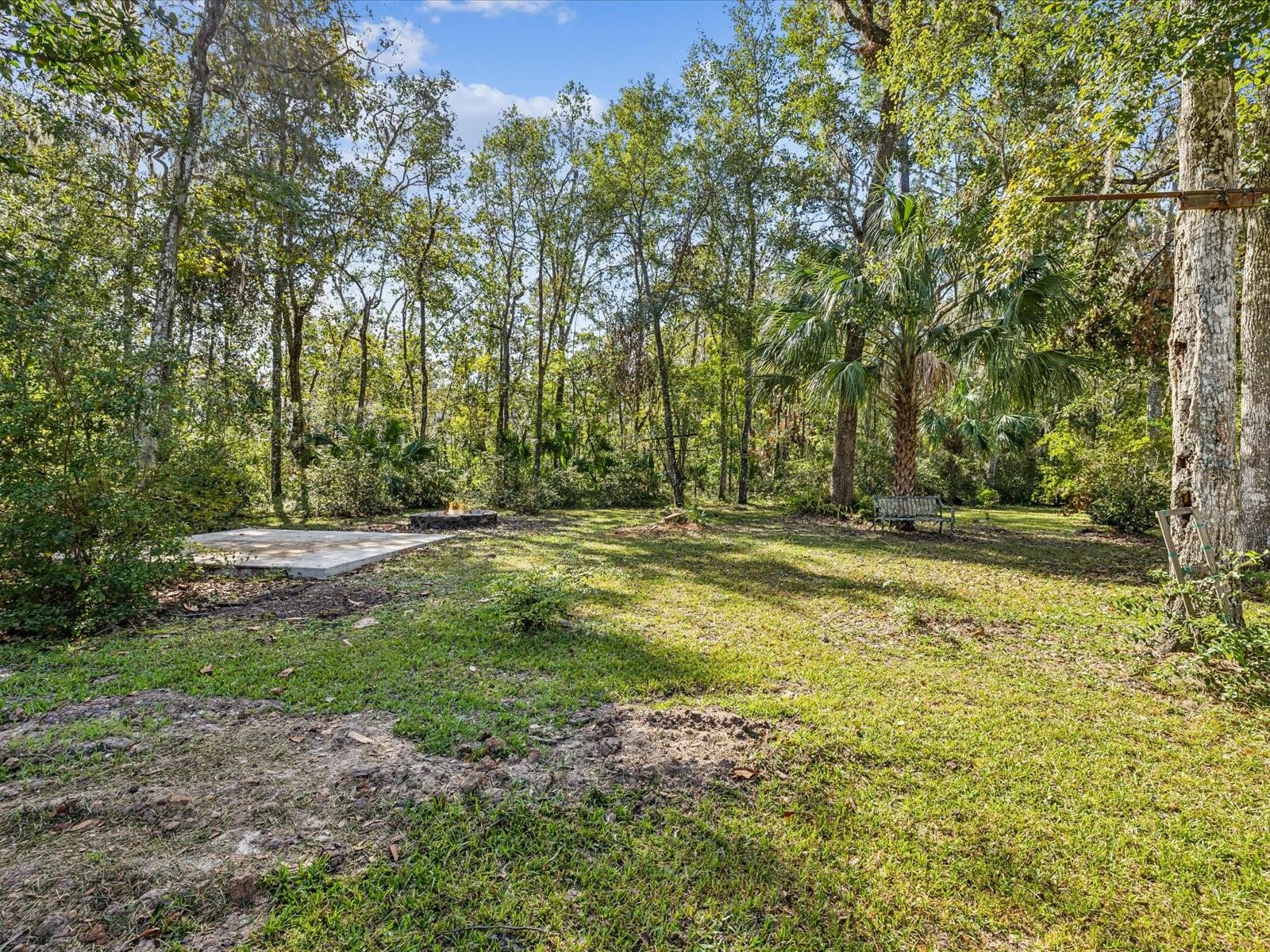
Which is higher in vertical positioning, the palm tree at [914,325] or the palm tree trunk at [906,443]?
the palm tree at [914,325]

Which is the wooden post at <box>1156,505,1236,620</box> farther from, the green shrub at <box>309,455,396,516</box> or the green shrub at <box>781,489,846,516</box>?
the green shrub at <box>309,455,396,516</box>

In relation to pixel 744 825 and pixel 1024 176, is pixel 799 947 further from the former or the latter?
pixel 1024 176

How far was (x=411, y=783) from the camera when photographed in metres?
2.55

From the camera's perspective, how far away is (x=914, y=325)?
9812 mm

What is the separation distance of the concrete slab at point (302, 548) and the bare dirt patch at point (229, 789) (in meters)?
3.60

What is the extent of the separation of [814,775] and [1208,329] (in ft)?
14.7

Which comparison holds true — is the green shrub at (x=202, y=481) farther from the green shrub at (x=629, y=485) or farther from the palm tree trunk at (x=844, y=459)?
the palm tree trunk at (x=844, y=459)

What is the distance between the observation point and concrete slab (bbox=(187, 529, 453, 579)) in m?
6.84

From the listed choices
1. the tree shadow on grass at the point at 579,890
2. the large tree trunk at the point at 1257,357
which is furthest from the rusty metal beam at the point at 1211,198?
the tree shadow on grass at the point at 579,890

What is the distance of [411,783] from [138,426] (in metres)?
4.75

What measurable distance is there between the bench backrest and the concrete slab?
870 centimetres

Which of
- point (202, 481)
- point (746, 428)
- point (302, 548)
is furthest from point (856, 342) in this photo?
point (202, 481)

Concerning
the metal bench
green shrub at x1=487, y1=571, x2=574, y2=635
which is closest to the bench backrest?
the metal bench

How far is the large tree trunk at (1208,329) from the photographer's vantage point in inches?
159
